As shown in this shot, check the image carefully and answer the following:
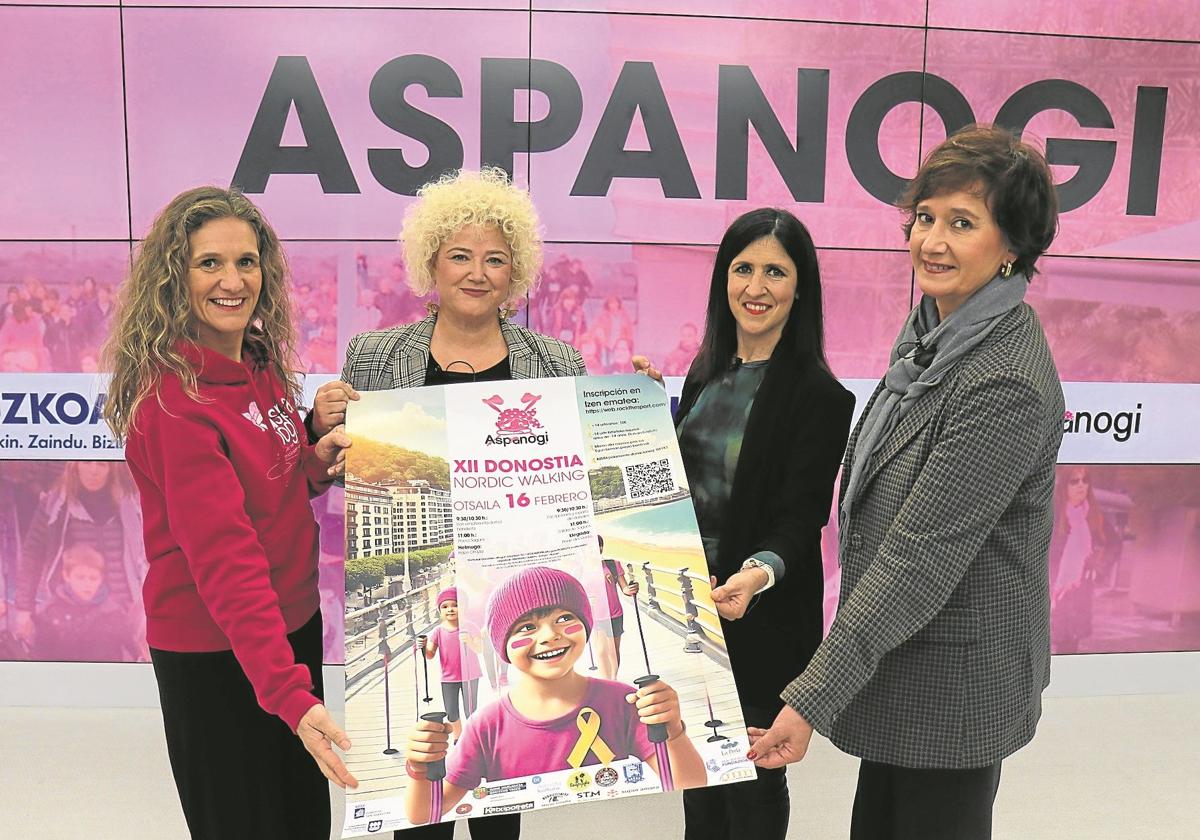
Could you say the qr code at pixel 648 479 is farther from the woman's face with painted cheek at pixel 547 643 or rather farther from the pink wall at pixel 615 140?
the pink wall at pixel 615 140

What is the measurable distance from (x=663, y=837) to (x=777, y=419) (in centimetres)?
160

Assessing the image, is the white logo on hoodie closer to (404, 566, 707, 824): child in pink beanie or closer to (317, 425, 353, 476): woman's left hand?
(317, 425, 353, 476): woman's left hand

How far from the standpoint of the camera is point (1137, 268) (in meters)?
3.37

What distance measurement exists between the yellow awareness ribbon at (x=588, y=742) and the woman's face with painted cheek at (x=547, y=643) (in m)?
0.07

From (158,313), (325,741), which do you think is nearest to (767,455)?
(325,741)

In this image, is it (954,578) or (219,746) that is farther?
(219,746)

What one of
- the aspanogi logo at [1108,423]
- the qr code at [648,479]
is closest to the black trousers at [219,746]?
the qr code at [648,479]

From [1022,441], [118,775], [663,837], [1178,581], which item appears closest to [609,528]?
[1022,441]

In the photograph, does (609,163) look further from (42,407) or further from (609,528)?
(42,407)

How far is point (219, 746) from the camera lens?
56.7 inches

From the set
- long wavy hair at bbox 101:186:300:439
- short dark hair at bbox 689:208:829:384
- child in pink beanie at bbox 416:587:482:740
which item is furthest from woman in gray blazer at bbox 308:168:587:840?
child in pink beanie at bbox 416:587:482:740

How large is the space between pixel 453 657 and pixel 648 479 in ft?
1.52

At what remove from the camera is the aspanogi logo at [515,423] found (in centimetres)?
145

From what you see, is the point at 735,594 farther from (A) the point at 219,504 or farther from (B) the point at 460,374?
(A) the point at 219,504
